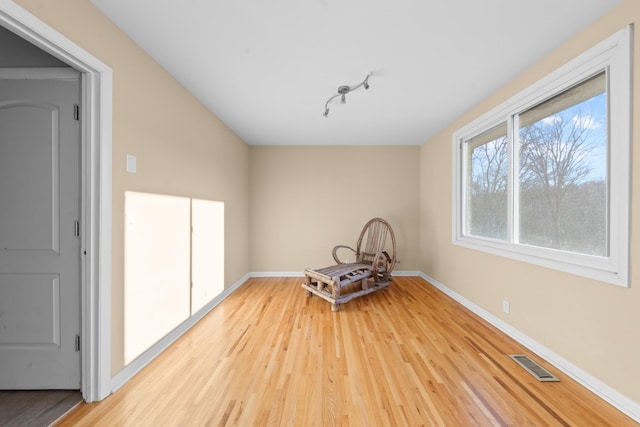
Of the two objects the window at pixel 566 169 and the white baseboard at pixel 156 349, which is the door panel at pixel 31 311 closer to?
the white baseboard at pixel 156 349

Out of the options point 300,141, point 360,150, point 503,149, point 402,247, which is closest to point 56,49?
point 300,141

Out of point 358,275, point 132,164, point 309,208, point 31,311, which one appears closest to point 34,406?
point 31,311

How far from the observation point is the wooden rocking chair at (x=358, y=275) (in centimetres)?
334

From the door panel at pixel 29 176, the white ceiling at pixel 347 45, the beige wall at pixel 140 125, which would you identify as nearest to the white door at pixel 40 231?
the door panel at pixel 29 176

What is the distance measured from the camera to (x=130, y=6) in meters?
1.64

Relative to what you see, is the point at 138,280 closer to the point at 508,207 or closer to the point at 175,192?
the point at 175,192

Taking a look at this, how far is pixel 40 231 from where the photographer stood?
68.0 inches

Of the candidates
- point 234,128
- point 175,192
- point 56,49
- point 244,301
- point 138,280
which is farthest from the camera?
point 234,128

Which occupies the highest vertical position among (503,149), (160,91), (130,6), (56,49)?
(130,6)

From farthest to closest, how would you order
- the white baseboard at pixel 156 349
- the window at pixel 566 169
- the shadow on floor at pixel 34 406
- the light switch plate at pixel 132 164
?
the light switch plate at pixel 132 164
the white baseboard at pixel 156 349
the window at pixel 566 169
the shadow on floor at pixel 34 406

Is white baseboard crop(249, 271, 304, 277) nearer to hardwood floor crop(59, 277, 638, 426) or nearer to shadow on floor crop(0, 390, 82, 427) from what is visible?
hardwood floor crop(59, 277, 638, 426)

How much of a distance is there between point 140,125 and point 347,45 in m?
1.74

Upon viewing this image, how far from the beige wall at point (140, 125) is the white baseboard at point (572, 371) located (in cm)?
325

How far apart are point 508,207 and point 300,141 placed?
10.8 feet
